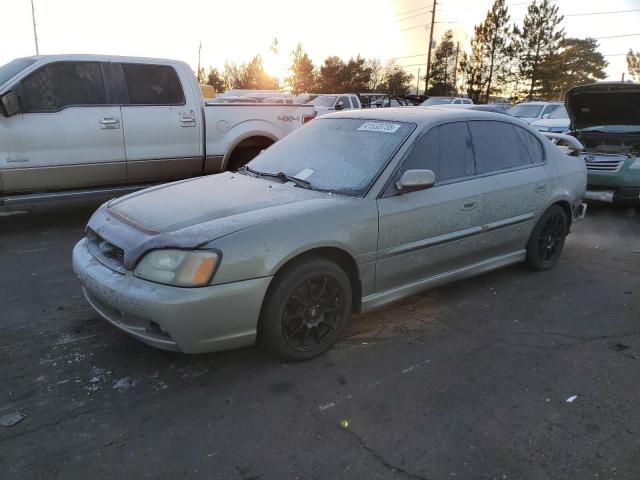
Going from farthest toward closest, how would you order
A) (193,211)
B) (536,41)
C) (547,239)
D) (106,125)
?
(536,41) → (106,125) → (547,239) → (193,211)

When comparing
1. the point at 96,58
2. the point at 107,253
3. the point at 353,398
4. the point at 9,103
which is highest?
the point at 96,58

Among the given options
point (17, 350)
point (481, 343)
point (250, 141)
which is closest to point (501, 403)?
point (481, 343)

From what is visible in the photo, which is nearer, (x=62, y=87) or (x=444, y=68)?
(x=62, y=87)

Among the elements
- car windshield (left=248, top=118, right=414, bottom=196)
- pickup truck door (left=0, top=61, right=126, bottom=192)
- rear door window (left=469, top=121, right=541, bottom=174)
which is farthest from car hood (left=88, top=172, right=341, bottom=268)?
pickup truck door (left=0, top=61, right=126, bottom=192)

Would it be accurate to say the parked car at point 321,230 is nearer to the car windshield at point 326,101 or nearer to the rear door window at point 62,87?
the rear door window at point 62,87

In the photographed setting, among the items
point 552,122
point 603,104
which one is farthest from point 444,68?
point 603,104

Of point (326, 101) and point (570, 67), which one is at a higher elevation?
point (570, 67)

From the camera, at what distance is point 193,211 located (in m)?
3.39

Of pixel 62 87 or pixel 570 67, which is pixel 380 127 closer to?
pixel 62 87

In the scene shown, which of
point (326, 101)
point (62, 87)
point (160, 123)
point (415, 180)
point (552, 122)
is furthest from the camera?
point (326, 101)

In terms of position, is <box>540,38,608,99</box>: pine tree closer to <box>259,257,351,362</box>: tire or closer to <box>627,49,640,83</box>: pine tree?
<box>627,49,640,83</box>: pine tree

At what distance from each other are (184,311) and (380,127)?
218 centimetres

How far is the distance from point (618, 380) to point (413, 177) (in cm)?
185

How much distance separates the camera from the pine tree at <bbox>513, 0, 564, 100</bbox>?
47094mm
